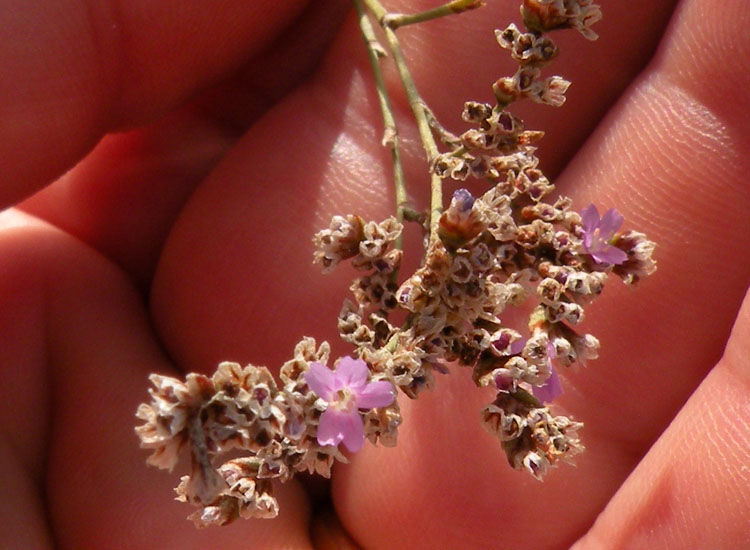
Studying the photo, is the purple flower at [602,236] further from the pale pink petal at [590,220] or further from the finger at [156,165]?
the finger at [156,165]

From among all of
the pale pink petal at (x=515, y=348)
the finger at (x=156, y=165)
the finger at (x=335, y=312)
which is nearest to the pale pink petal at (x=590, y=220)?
the pale pink petal at (x=515, y=348)

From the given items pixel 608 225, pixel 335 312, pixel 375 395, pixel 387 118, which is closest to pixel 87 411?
pixel 335 312

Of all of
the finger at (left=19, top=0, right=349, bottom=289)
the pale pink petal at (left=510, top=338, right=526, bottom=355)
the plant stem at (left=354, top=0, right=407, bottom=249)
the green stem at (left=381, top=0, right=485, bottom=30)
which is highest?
the green stem at (left=381, top=0, right=485, bottom=30)

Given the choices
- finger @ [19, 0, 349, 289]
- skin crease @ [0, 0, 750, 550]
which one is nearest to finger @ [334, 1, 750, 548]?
skin crease @ [0, 0, 750, 550]

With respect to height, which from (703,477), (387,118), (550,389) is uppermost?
(387,118)

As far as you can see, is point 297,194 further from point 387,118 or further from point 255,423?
point 255,423

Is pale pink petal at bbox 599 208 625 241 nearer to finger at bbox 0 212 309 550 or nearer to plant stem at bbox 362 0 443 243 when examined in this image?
plant stem at bbox 362 0 443 243
